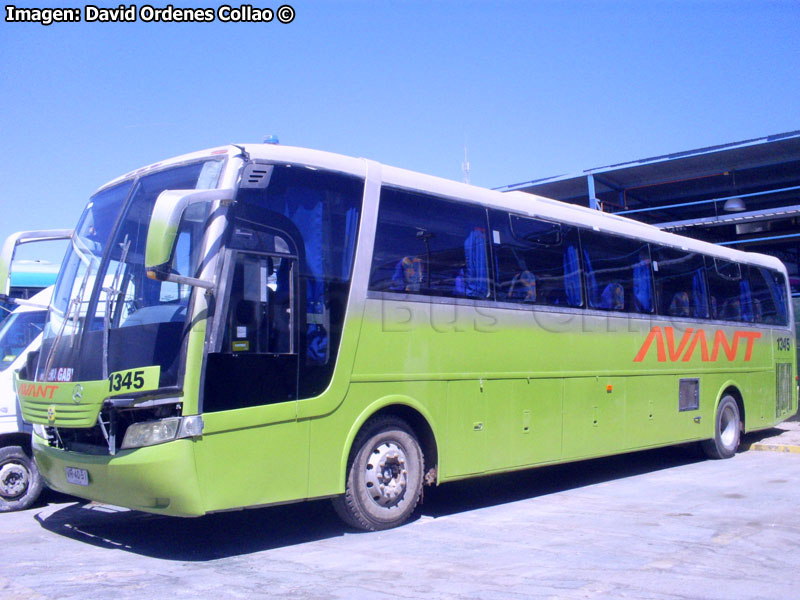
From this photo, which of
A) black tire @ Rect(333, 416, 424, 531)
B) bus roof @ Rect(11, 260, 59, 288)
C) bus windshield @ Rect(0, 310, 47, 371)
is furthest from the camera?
bus roof @ Rect(11, 260, 59, 288)

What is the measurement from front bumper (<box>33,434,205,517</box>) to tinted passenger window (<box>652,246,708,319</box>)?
823 centimetres

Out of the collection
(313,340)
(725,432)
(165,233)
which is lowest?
(725,432)

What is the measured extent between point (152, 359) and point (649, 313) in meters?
7.96

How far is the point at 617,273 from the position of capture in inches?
441

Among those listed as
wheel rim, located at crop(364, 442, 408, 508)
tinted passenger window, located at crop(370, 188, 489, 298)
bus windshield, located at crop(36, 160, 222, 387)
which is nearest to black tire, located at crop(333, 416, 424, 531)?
wheel rim, located at crop(364, 442, 408, 508)

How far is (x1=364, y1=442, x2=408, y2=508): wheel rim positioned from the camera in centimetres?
765

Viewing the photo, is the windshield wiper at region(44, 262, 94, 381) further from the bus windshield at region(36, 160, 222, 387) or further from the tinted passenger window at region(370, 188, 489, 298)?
the tinted passenger window at region(370, 188, 489, 298)

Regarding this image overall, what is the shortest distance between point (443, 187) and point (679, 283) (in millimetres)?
5661

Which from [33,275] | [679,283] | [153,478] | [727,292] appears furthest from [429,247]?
[727,292]

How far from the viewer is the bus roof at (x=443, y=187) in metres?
7.02

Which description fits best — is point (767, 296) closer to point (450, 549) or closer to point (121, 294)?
point (450, 549)

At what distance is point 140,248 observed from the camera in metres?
6.93

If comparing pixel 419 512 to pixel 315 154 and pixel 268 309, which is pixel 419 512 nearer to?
pixel 268 309

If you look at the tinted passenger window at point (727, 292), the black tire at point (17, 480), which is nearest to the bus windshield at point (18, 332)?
the black tire at point (17, 480)
